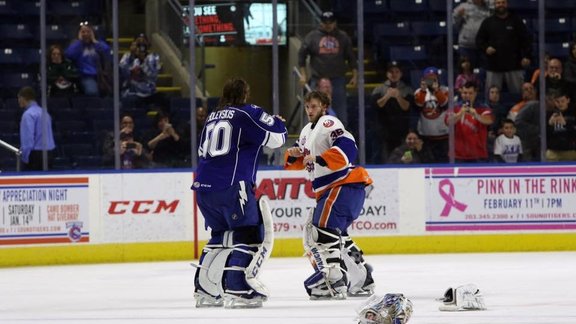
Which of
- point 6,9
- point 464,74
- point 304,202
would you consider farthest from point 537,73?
point 6,9

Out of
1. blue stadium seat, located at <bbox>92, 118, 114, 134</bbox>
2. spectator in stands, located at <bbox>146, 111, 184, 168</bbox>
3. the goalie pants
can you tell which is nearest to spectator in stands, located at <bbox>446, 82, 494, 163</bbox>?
spectator in stands, located at <bbox>146, 111, 184, 168</bbox>

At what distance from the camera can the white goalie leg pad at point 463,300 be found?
25.6 feet

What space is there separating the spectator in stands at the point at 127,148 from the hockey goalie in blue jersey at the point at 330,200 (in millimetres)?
4315

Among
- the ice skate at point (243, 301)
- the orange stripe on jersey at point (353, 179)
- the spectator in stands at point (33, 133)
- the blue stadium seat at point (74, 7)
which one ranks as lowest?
the ice skate at point (243, 301)

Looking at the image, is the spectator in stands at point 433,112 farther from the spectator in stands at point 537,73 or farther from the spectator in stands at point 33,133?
the spectator in stands at point 33,133

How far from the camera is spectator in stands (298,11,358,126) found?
13.7 m

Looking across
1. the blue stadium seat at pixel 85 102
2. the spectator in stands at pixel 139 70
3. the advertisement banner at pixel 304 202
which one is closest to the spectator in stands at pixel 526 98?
the advertisement banner at pixel 304 202

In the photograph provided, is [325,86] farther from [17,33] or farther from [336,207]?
[336,207]

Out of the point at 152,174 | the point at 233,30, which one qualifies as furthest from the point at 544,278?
the point at 233,30

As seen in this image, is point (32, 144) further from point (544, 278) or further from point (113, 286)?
point (544, 278)

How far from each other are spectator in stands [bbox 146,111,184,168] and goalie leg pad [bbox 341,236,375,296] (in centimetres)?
427

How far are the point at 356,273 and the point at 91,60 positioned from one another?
540 cm

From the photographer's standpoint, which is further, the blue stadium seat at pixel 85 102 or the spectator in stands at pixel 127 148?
the blue stadium seat at pixel 85 102

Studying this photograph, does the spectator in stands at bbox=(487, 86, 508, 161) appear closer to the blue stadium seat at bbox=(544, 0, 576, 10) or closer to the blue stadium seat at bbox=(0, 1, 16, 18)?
the blue stadium seat at bbox=(544, 0, 576, 10)
